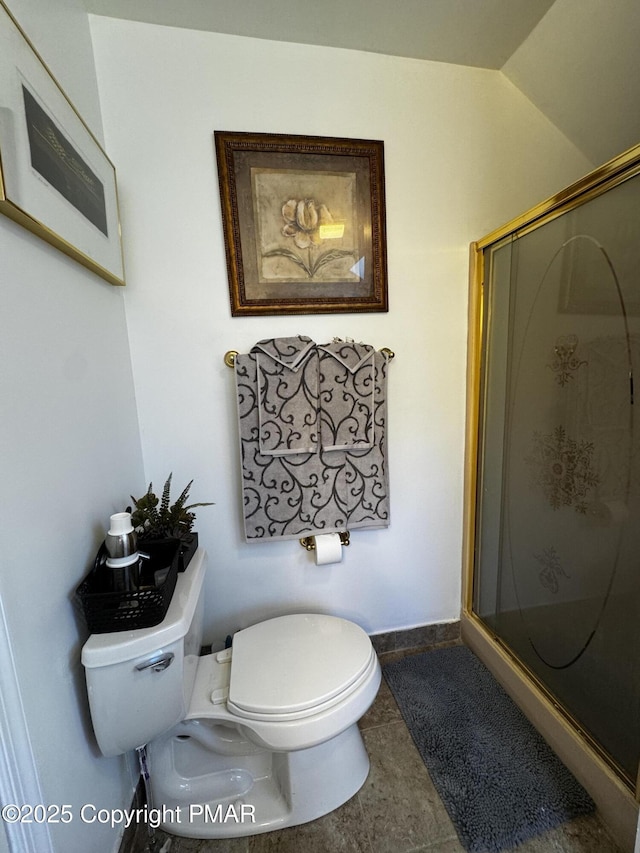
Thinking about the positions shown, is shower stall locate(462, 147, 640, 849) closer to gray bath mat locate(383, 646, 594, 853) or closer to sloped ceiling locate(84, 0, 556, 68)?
gray bath mat locate(383, 646, 594, 853)

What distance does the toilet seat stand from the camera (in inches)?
37.2

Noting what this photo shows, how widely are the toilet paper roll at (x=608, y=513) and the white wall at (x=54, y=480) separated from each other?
1435 mm

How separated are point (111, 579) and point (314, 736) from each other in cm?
66

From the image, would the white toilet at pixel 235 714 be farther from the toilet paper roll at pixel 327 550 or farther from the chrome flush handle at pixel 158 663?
the toilet paper roll at pixel 327 550

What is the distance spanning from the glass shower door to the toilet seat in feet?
2.24

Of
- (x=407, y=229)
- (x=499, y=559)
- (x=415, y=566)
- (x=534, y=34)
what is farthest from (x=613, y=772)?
(x=534, y=34)

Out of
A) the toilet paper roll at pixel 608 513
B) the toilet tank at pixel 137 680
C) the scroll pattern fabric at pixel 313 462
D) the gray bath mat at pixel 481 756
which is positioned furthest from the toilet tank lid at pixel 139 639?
the toilet paper roll at pixel 608 513

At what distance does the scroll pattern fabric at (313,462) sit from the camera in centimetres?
125

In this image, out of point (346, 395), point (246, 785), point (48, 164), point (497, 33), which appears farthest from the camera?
point (346, 395)

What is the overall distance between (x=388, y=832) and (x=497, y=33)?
2521mm

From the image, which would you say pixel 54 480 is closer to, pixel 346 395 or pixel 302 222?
pixel 346 395

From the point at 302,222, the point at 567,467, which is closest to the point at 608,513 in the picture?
the point at 567,467

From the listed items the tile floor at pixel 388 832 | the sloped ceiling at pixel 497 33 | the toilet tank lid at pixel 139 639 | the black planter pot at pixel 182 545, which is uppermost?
the sloped ceiling at pixel 497 33

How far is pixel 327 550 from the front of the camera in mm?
1360
